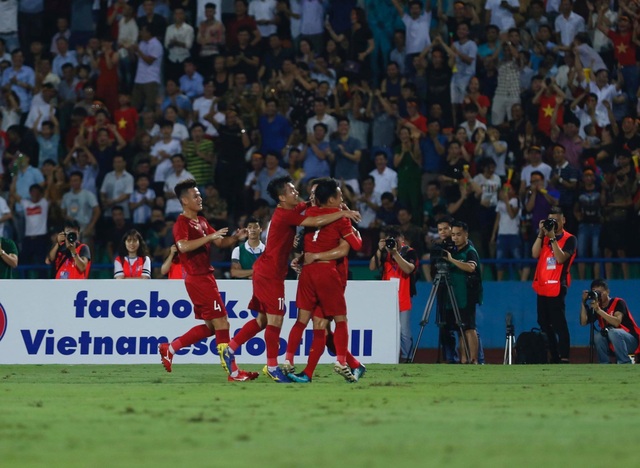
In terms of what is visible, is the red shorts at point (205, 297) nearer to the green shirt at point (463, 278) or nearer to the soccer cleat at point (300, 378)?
the soccer cleat at point (300, 378)

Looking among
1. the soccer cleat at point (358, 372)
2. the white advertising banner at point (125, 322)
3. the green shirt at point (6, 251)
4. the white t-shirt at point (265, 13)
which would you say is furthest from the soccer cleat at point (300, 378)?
the white t-shirt at point (265, 13)

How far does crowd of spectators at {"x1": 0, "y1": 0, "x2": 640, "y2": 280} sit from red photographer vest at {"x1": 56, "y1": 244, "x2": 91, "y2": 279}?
2.86 metres

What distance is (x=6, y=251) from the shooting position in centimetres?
1936

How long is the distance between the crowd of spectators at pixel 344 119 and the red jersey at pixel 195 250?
6543 millimetres

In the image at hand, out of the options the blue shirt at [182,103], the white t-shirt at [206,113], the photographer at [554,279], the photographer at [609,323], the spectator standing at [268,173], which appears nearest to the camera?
the photographer at [609,323]

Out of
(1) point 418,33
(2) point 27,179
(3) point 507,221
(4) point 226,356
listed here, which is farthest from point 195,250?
(1) point 418,33

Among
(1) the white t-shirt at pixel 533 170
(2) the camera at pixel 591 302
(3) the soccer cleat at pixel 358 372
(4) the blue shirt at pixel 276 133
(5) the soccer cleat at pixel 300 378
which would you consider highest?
(4) the blue shirt at pixel 276 133

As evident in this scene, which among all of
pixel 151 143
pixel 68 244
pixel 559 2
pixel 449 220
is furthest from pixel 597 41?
pixel 68 244

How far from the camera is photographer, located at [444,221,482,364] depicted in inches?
742

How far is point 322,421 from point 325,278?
422cm

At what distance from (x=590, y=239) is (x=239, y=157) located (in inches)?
254

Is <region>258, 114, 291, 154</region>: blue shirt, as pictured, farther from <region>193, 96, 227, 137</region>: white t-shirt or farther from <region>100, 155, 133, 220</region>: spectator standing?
<region>100, 155, 133, 220</region>: spectator standing

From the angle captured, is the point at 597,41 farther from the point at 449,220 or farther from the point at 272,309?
the point at 272,309

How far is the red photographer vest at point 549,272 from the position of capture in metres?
18.7
